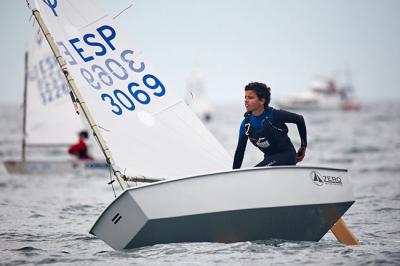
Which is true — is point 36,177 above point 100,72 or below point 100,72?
below

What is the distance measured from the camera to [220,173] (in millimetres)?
7754

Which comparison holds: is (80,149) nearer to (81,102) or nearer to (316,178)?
(81,102)

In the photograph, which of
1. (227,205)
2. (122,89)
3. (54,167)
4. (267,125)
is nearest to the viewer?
(227,205)

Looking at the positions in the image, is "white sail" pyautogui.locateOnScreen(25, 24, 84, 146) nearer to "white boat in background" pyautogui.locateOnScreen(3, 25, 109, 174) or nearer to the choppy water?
"white boat in background" pyautogui.locateOnScreen(3, 25, 109, 174)

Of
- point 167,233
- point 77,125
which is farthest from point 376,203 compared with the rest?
point 77,125

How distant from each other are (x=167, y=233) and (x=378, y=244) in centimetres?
286

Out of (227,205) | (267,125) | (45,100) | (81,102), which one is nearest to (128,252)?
(227,205)

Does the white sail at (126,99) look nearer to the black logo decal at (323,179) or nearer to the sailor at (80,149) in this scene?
the black logo decal at (323,179)

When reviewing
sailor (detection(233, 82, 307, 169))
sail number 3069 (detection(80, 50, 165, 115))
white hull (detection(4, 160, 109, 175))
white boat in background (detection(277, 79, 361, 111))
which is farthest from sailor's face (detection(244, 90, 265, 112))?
white boat in background (detection(277, 79, 361, 111))

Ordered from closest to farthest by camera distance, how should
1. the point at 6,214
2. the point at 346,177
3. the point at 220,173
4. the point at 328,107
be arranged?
the point at 220,173 → the point at 346,177 → the point at 6,214 → the point at 328,107

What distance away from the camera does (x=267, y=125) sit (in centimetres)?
815

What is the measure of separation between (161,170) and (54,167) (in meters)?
12.4

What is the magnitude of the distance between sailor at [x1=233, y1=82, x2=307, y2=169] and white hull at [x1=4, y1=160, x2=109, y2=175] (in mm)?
12923

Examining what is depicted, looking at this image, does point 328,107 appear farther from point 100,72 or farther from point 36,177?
point 100,72
